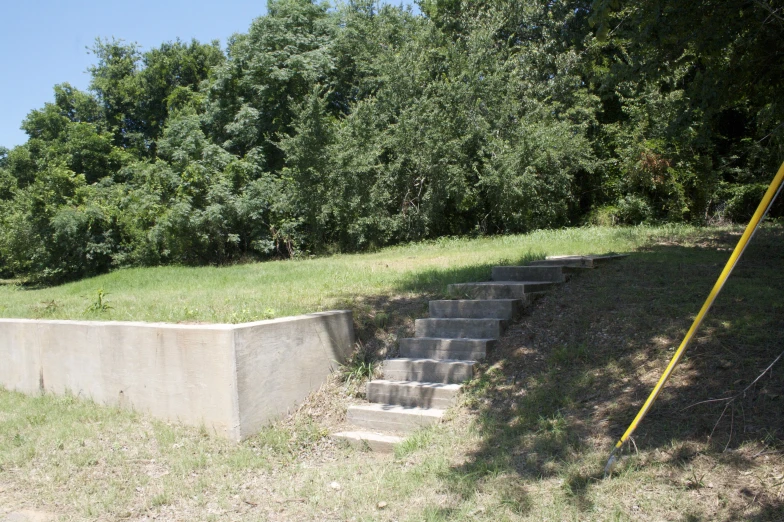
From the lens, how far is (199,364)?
5.58 metres

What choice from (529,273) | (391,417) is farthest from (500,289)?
(391,417)

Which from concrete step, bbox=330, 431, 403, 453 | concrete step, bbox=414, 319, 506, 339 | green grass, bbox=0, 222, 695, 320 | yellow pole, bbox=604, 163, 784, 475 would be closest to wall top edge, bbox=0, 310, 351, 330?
green grass, bbox=0, 222, 695, 320

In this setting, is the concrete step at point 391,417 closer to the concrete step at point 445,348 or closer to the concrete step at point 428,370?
the concrete step at point 428,370

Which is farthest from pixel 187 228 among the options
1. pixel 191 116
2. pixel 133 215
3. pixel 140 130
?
pixel 140 130

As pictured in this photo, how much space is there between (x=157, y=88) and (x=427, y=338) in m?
25.7

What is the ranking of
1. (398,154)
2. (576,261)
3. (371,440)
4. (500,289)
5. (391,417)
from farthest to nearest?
(398,154) → (576,261) → (500,289) → (391,417) → (371,440)

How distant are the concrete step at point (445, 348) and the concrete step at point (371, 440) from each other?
1.08 m

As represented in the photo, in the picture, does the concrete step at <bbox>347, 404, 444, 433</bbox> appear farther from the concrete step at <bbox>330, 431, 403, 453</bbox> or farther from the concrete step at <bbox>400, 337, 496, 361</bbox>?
the concrete step at <bbox>400, 337, 496, 361</bbox>

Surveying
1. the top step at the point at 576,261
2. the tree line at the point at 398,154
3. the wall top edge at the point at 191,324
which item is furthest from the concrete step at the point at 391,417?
the tree line at the point at 398,154

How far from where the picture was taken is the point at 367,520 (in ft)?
13.1

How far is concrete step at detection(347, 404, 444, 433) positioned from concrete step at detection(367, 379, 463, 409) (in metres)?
0.07

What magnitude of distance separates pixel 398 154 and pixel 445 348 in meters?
12.2

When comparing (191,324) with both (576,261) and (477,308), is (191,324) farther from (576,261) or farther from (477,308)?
(576,261)

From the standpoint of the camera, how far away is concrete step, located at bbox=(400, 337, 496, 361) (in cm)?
602
